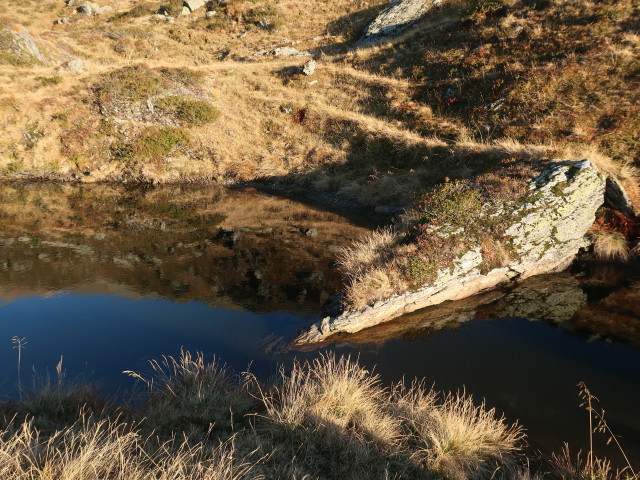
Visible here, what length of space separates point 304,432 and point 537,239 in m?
11.2

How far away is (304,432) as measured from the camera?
6.18 m

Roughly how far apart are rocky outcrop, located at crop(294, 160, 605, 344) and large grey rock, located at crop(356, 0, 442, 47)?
32186 millimetres

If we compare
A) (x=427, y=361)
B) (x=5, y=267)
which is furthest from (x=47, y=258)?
(x=427, y=361)

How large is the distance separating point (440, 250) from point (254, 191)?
55.9ft

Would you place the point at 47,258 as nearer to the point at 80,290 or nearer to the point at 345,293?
the point at 80,290

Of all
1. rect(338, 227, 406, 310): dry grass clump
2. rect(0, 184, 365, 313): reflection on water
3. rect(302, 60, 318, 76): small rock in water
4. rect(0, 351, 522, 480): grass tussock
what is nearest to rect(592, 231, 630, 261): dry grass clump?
rect(338, 227, 406, 310): dry grass clump

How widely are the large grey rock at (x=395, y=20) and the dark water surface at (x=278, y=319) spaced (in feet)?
104

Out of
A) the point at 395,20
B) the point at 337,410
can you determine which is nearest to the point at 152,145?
the point at 337,410

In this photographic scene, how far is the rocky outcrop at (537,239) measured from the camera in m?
11.4

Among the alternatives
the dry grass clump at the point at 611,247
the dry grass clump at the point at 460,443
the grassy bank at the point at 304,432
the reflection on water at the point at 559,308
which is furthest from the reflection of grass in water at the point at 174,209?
the dry grass clump at the point at 611,247

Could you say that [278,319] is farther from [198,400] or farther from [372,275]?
[198,400]

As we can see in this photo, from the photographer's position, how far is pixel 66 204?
73.5 feet

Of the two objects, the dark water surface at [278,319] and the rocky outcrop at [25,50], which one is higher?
the rocky outcrop at [25,50]

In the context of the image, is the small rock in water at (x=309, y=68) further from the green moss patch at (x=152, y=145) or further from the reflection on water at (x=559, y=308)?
the reflection on water at (x=559, y=308)
